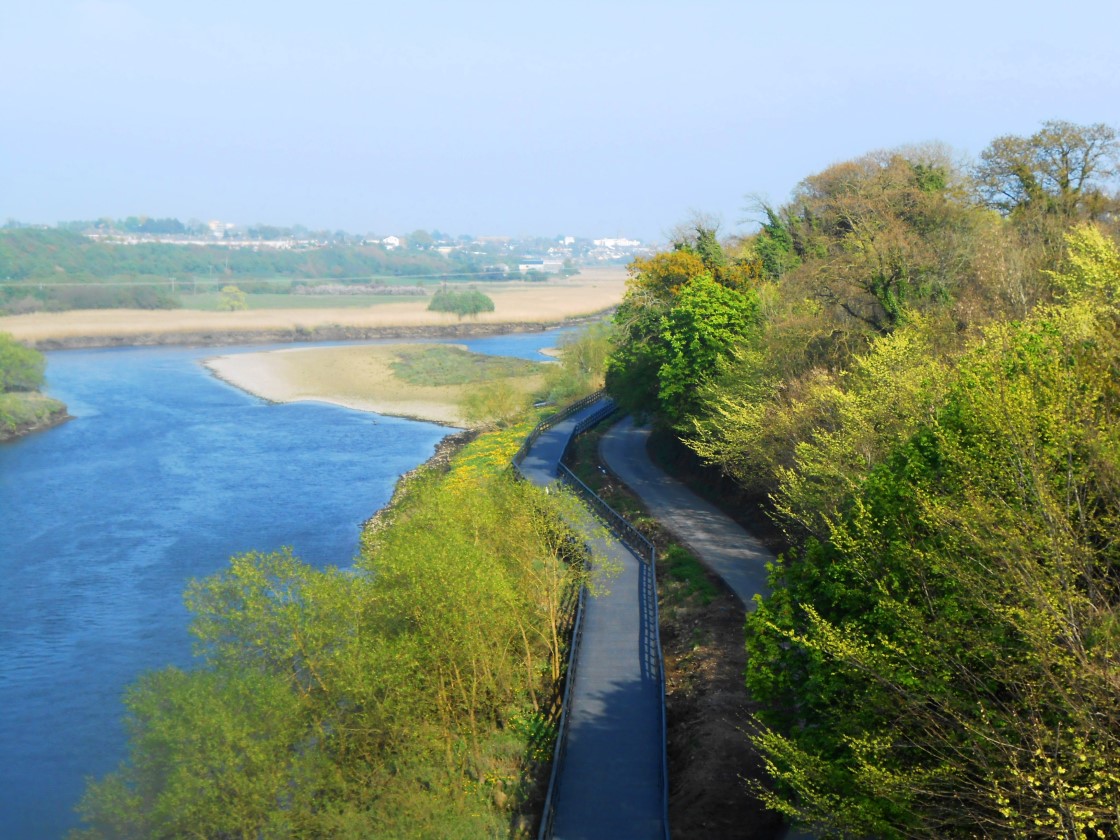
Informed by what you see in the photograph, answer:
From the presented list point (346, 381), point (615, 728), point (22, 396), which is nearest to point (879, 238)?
point (615, 728)

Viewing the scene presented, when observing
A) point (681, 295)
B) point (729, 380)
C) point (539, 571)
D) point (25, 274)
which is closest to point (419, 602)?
point (539, 571)

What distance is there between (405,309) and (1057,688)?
164m

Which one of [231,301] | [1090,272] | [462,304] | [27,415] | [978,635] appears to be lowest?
[27,415]

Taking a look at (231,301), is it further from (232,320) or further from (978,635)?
(978,635)

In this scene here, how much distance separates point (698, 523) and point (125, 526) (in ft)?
87.6

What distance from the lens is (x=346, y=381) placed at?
98.2 m

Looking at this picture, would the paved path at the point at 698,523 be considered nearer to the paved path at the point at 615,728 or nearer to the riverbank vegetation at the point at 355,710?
the paved path at the point at 615,728

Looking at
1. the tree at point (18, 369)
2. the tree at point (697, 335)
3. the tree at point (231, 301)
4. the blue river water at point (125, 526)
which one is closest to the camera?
the blue river water at point (125, 526)

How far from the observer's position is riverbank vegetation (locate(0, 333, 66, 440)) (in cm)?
7100

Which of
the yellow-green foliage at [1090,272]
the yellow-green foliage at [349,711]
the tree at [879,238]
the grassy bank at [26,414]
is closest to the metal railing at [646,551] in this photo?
the yellow-green foliage at [349,711]

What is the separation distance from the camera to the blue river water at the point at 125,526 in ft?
93.1

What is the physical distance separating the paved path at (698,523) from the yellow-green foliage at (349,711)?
28.5 feet

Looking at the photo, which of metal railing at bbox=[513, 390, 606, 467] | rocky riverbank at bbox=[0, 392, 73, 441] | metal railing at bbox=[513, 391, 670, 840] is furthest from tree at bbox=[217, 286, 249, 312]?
metal railing at bbox=[513, 391, 670, 840]

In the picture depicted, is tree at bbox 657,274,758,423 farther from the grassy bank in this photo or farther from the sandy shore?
the grassy bank
